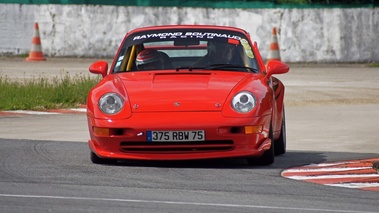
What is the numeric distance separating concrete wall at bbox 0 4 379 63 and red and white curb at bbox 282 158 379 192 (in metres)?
17.2

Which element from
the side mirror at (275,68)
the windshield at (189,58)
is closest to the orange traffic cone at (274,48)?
the windshield at (189,58)

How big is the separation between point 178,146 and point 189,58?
211 cm

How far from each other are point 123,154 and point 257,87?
1337 mm

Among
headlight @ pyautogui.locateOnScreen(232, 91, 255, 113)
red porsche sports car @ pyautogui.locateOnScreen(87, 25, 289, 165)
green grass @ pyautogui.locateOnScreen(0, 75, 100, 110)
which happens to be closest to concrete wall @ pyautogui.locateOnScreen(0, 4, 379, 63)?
green grass @ pyautogui.locateOnScreen(0, 75, 100, 110)

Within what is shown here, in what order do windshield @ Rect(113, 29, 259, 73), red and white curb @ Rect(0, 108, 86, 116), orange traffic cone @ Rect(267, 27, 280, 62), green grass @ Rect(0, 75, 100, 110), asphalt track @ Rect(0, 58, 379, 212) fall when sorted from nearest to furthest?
asphalt track @ Rect(0, 58, 379, 212), windshield @ Rect(113, 29, 259, 73), red and white curb @ Rect(0, 108, 86, 116), green grass @ Rect(0, 75, 100, 110), orange traffic cone @ Rect(267, 27, 280, 62)

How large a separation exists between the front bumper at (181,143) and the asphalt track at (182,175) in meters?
0.14

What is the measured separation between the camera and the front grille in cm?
1055

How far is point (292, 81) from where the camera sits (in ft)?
76.5

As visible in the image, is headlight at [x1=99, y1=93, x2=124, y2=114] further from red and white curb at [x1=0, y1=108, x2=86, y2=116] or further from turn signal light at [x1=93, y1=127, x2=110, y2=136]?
red and white curb at [x1=0, y1=108, x2=86, y2=116]

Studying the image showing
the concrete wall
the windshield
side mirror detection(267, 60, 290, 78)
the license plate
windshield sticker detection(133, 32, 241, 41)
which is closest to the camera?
the license plate

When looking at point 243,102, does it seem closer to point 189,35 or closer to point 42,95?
point 189,35

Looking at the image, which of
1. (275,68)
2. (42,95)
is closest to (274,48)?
(42,95)

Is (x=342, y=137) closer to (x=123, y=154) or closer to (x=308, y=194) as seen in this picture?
(x=123, y=154)

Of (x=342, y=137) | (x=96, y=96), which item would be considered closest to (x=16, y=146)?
(x=96, y=96)
